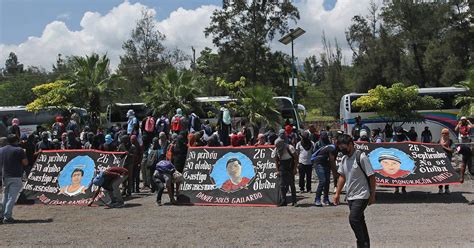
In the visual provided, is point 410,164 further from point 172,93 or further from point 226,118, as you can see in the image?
point 172,93

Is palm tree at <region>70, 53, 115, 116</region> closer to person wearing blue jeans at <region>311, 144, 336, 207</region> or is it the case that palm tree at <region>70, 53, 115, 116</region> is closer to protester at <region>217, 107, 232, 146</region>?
protester at <region>217, 107, 232, 146</region>

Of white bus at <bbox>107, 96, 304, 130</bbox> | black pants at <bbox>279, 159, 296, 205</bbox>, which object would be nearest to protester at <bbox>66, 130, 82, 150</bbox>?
black pants at <bbox>279, 159, 296, 205</bbox>

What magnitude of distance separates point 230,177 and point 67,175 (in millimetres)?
4354

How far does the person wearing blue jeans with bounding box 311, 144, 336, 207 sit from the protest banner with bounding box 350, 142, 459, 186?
1187 millimetres

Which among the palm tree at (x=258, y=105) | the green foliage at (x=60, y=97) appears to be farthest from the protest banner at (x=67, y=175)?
the green foliage at (x=60, y=97)

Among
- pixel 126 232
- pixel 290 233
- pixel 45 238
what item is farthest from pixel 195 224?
pixel 45 238

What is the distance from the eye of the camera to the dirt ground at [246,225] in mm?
8961

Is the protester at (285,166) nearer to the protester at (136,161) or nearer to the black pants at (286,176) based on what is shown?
the black pants at (286,176)

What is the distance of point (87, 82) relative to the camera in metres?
23.8

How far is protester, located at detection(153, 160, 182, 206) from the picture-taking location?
1309 cm

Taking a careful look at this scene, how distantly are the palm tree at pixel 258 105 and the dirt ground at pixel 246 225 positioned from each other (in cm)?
939

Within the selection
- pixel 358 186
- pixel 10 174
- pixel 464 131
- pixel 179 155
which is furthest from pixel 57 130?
pixel 358 186

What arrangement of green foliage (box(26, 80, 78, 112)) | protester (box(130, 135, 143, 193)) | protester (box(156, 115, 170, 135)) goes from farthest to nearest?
1. green foliage (box(26, 80, 78, 112))
2. protester (box(156, 115, 170, 135))
3. protester (box(130, 135, 143, 193))

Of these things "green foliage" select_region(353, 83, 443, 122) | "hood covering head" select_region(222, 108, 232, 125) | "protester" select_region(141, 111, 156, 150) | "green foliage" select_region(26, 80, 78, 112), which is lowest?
"protester" select_region(141, 111, 156, 150)
